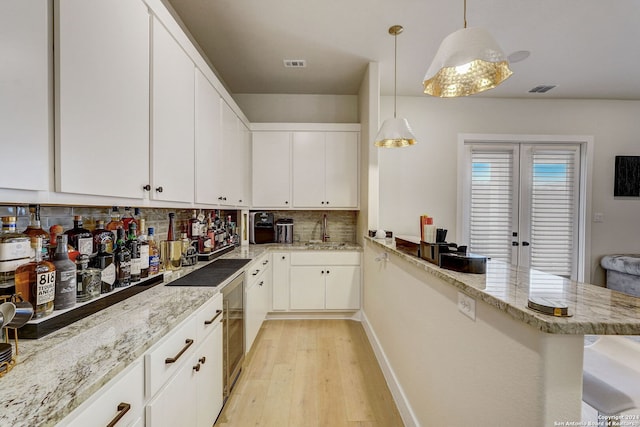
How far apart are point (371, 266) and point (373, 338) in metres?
0.67

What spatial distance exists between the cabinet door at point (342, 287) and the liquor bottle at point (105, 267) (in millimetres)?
2262

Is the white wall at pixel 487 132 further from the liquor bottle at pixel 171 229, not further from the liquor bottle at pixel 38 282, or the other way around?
the liquor bottle at pixel 38 282

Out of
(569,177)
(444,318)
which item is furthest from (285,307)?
(569,177)

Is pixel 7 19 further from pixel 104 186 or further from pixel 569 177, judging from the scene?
pixel 569 177

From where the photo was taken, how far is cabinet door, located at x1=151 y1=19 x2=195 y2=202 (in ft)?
4.70

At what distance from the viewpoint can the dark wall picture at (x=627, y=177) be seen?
153 inches

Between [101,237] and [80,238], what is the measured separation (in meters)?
0.10

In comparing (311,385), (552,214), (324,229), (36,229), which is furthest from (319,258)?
(552,214)

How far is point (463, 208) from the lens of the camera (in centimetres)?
391

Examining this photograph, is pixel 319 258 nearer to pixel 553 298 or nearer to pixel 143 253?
pixel 143 253

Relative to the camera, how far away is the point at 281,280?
3.29 meters

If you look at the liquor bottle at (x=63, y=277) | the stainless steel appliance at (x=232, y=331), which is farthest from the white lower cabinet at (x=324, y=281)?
the liquor bottle at (x=63, y=277)

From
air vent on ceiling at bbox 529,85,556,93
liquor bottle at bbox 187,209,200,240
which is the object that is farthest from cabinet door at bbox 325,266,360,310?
air vent on ceiling at bbox 529,85,556,93

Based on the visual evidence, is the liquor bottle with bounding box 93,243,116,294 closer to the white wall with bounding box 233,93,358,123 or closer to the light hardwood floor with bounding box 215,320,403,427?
the light hardwood floor with bounding box 215,320,403,427
